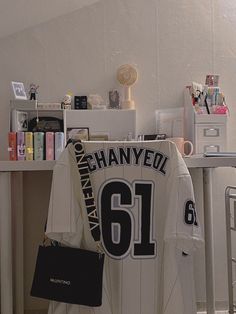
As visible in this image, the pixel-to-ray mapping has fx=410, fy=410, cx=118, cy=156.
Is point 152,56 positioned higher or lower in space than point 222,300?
higher

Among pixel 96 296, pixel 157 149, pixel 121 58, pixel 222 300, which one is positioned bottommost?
pixel 222 300

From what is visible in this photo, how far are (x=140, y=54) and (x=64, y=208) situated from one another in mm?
1170

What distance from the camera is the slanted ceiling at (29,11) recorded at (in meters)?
2.02

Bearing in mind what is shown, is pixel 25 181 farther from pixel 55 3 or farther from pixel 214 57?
pixel 214 57

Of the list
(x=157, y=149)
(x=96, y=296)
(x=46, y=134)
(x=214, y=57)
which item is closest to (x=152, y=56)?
(x=214, y=57)

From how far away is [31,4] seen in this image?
2057mm

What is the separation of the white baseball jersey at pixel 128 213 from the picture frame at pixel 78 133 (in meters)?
0.69

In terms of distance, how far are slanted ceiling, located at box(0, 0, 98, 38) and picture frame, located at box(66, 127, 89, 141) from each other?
2.04ft

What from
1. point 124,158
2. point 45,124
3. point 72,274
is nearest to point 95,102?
point 45,124

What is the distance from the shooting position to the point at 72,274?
148 centimetres

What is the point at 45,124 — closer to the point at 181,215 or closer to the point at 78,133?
the point at 78,133

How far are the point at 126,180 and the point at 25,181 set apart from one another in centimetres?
89

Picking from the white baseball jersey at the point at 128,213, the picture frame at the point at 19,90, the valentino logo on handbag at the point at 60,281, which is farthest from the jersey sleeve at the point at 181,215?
the picture frame at the point at 19,90

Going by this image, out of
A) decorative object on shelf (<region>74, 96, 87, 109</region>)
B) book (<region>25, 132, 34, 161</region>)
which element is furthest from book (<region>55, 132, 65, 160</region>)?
decorative object on shelf (<region>74, 96, 87, 109</region>)
